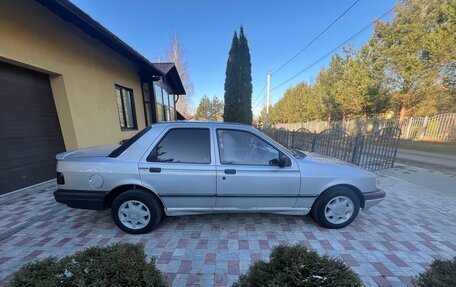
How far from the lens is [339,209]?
320 centimetres

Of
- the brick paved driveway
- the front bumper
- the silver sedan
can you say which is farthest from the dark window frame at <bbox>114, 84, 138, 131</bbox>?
the front bumper

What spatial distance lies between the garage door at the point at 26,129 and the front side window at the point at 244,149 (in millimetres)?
4654

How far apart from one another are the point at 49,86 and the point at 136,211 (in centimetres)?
456

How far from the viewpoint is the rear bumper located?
2943 millimetres

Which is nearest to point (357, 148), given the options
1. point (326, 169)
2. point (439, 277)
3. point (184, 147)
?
point (326, 169)

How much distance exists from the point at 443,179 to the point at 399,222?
4522 millimetres

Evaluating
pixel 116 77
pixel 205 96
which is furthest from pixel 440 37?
pixel 205 96

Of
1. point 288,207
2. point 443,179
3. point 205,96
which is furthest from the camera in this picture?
point 205,96

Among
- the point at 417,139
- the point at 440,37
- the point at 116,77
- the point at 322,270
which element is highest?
the point at 440,37

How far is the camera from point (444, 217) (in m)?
3.74

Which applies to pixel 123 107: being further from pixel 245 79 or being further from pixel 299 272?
pixel 299 272

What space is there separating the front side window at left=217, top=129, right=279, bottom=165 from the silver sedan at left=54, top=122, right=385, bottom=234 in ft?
0.05

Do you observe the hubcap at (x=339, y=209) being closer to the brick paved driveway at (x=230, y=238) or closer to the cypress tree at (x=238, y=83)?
the brick paved driveway at (x=230, y=238)

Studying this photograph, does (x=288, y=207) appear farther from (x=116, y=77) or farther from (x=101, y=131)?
(x=116, y=77)
